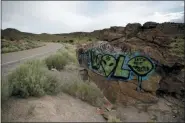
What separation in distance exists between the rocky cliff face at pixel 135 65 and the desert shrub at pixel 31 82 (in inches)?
159

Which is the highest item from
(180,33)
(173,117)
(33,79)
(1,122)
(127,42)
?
(180,33)

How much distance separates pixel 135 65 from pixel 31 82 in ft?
18.5

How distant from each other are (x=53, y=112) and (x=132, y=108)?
17.2 feet

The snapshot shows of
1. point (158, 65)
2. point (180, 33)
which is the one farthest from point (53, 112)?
point (180, 33)

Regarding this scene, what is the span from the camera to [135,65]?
11.0 meters

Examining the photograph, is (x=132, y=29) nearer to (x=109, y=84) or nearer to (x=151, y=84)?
(x=151, y=84)

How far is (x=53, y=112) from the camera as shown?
20.8 ft

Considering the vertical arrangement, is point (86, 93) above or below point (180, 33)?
below

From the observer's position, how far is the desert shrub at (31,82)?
6.77 m

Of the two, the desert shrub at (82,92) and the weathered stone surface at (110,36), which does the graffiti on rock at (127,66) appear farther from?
the desert shrub at (82,92)

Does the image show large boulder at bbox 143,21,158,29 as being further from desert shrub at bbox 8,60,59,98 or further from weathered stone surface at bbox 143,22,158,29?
desert shrub at bbox 8,60,59,98

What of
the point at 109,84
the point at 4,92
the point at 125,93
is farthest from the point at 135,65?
the point at 4,92

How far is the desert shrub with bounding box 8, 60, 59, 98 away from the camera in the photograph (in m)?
6.77

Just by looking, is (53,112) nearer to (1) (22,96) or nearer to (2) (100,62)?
(1) (22,96)
